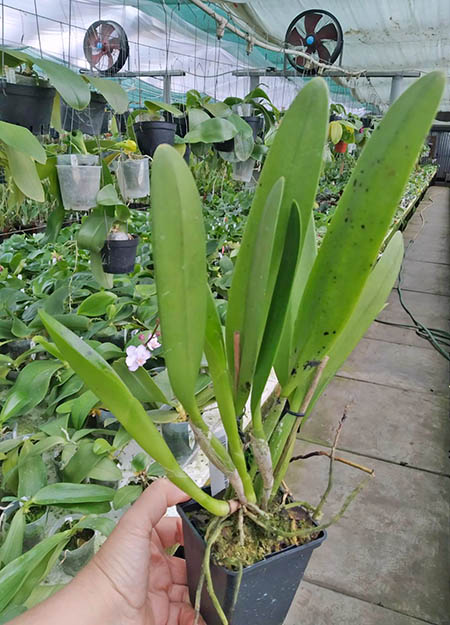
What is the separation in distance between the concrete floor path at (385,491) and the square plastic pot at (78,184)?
2.78 feet

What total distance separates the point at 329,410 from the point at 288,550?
1316 mm

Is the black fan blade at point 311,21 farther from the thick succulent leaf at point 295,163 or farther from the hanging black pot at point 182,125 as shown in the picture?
the thick succulent leaf at point 295,163

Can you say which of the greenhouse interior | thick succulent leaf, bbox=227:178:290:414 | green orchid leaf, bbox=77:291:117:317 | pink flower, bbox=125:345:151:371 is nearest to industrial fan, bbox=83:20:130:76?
the greenhouse interior

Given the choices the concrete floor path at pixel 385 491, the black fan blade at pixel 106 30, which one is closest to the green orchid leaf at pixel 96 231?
the concrete floor path at pixel 385 491

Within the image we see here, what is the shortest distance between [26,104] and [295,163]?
85cm

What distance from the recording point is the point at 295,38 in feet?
10.1

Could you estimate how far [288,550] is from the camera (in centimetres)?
45

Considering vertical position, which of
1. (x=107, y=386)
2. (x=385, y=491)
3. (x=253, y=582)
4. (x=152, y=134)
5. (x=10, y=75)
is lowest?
(x=385, y=491)

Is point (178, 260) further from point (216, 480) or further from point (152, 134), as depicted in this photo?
point (152, 134)

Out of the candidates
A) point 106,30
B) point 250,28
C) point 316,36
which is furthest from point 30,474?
point 250,28

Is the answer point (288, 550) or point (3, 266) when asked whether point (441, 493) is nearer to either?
point (288, 550)

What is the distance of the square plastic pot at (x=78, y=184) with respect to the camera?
97 cm

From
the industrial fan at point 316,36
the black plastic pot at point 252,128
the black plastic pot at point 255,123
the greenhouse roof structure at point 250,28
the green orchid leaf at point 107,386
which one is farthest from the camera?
the greenhouse roof structure at point 250,28

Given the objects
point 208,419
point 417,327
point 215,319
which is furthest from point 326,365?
point 417,327
